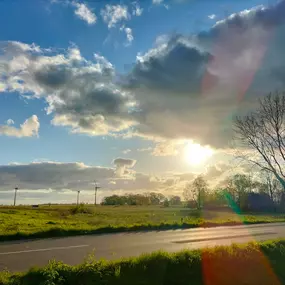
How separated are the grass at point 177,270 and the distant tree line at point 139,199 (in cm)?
13629

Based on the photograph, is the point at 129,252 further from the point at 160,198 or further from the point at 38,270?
the point at 160,198

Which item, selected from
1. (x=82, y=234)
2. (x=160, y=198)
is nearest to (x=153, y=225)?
(x=82, y=234)

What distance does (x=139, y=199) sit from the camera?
15450cm

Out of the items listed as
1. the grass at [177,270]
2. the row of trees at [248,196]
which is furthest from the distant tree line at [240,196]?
the grass at [177,270]

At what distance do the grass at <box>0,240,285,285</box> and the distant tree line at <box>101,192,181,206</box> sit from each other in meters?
136

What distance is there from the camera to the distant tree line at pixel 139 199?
150 meters

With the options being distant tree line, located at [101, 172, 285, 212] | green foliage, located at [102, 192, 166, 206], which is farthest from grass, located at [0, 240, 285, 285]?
green foliage, located at [102, 192, 166, 206]

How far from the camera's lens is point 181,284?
8727 millimetres

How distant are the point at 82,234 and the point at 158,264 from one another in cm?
1161

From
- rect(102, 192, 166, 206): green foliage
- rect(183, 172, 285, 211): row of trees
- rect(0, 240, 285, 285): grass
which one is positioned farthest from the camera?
rect(102, 192, 166, 206): green foliage

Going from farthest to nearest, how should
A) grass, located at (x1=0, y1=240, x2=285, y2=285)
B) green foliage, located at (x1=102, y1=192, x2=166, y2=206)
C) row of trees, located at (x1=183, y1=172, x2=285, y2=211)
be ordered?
1. green foliage, located at (x1=102, y1=192, x2=166, y2=206)
2. row of trees, located at (x1=183, y1=172, x2=285, y2=211)
3. grass, located at (x1=0, y1=240, x2=285, y2=285)

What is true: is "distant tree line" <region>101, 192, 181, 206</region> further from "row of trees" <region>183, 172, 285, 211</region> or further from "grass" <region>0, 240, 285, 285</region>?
"grass" <region>0, 240, 285, 285</region>

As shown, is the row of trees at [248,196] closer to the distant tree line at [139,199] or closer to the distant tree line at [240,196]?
the distant tree line at [240,196]

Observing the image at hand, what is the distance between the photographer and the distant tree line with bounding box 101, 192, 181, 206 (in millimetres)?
149625
